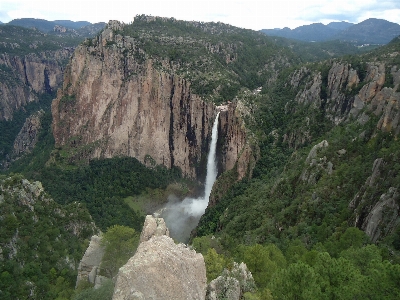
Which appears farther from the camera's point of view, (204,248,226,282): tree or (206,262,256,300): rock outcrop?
(204,248,226,282): tree

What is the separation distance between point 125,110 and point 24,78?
403 feet

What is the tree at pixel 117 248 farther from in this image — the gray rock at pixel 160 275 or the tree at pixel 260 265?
the gray rock at pixel 160 275

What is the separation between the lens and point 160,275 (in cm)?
1431

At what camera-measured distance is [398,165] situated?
30.7m

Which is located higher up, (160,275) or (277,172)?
(160,275)

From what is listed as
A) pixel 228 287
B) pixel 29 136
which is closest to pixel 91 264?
pixel 228 287

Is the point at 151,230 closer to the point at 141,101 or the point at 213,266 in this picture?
the point at 213,266

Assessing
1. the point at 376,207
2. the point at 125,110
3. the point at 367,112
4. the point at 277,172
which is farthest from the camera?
the point at 125,110

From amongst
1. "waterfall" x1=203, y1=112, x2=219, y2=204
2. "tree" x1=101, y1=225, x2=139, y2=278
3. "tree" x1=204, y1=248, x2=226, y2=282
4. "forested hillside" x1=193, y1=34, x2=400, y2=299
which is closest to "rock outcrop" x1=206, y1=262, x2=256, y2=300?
"forested hillside" x1=193, y1=34, x2=400, y2=299

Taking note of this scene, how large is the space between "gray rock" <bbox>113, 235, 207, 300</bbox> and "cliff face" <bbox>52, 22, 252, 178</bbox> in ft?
239

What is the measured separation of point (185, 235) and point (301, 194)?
3113 centimetres

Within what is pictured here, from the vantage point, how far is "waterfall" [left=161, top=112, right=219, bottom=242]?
6994 cm

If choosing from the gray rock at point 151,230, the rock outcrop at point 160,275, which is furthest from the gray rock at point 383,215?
the rock outcrop at point 160,275

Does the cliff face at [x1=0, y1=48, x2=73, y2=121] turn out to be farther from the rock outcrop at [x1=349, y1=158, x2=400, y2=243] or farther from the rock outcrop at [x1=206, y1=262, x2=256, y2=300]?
the rock outcrop at [x1=206, y1=262, x2=256, y2=300]
